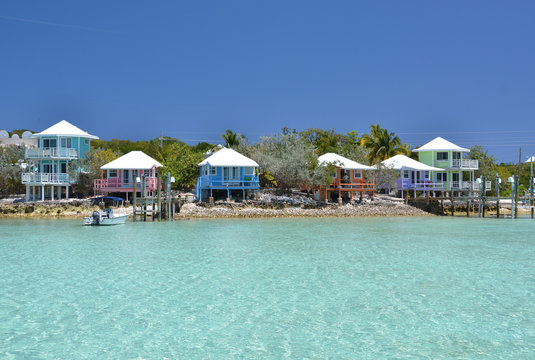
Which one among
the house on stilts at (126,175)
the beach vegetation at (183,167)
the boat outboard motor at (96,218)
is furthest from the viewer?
the beach vegetation at (183,167)

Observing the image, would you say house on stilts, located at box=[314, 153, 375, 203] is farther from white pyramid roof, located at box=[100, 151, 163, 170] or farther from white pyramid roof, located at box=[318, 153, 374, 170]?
white pyramid roof, located at box=[100, 151, 163, 170]

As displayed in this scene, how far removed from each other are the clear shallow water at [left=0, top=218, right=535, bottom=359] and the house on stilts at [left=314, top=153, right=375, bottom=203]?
874 inches

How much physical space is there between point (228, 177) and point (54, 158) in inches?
685

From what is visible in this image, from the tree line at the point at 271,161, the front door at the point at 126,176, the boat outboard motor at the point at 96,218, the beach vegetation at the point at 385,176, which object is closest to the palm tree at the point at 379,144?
the tree line at the point at 271,161

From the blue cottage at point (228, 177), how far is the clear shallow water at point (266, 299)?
1951 centimetres

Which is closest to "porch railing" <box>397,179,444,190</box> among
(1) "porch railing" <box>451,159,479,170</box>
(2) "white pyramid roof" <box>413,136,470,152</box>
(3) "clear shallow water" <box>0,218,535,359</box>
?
(1) "porch railing" <box>451,159,479,170</box>

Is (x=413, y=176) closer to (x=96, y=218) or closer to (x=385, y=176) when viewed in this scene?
(x=385, y=176)

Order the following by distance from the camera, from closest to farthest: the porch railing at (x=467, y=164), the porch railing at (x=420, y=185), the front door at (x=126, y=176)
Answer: the front door at (x=126, y=176)
the porch railing at (x=420, y=185)
the porch railing at (x=467, y=164)

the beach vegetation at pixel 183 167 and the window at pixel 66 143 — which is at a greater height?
the window at pixel 66 143

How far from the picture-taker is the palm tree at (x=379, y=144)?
63344 millimetres

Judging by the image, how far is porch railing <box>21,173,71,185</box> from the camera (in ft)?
156

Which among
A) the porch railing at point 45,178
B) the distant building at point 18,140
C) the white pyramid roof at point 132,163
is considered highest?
the distant building at point 18,140

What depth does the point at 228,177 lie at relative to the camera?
153ft

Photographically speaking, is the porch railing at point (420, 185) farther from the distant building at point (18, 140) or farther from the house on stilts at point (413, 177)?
the distant building at point (18, 140)
